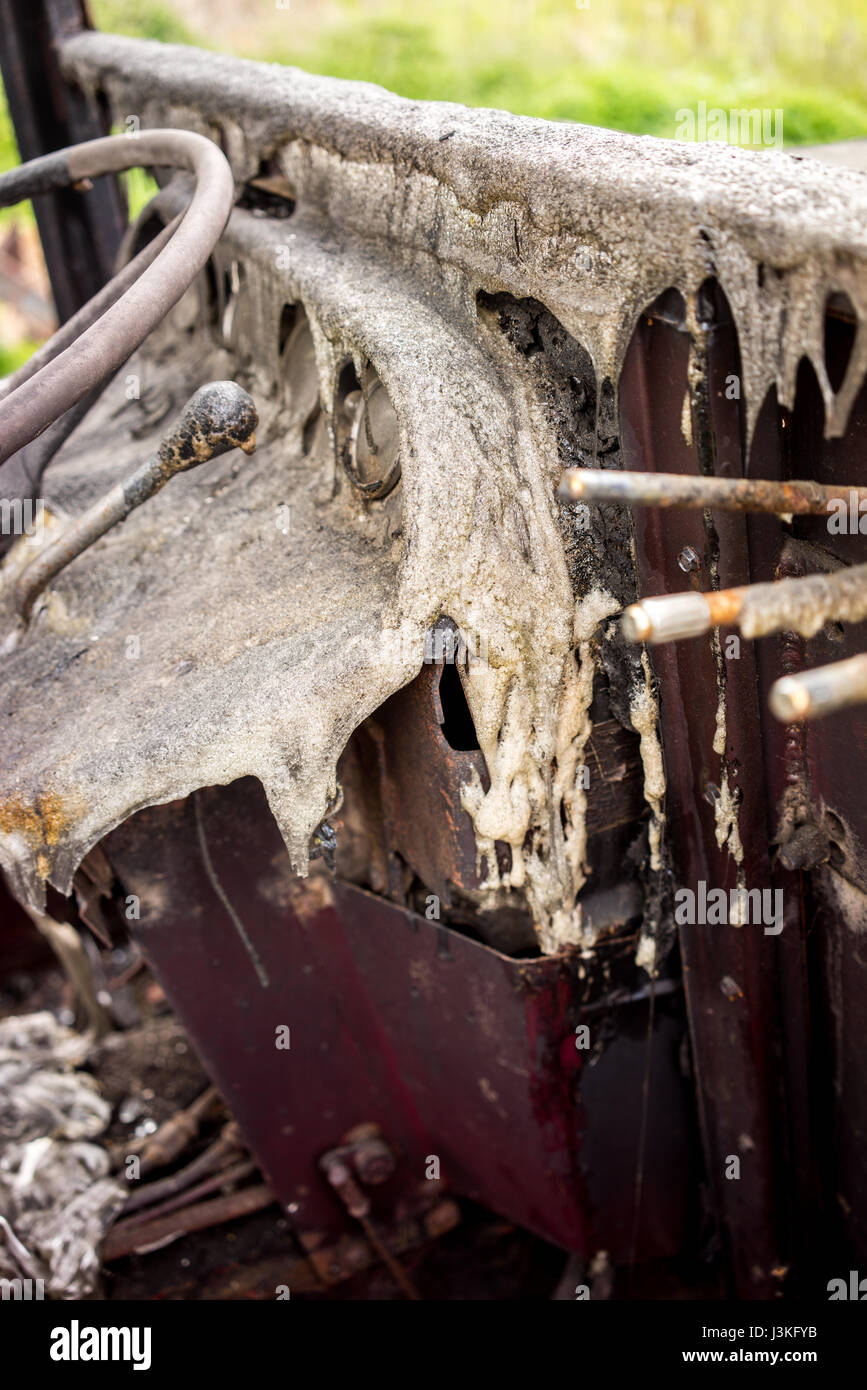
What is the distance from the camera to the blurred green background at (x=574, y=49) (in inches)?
222

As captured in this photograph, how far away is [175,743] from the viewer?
1598mm

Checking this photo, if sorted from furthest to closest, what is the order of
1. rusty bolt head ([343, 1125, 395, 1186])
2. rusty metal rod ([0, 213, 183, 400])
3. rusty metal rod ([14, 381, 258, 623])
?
rusty bolt head ([343, 1125, 395, 1186])
rusty metal rod ([0, 213, 183, 400])
rusty metal rod ([14, 381, 258, 623])

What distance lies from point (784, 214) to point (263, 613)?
90 centimetres

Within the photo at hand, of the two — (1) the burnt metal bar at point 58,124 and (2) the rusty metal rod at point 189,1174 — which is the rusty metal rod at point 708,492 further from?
(1) the burnt metal bar at point 58,124

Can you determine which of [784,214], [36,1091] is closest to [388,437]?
[784,214]

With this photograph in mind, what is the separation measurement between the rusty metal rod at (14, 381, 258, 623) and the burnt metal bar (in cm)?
201

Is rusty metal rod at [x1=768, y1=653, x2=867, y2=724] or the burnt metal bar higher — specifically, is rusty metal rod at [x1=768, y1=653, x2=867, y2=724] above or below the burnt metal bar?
below

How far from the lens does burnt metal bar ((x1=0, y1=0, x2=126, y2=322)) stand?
340cm

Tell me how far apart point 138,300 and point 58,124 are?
2.38 meters

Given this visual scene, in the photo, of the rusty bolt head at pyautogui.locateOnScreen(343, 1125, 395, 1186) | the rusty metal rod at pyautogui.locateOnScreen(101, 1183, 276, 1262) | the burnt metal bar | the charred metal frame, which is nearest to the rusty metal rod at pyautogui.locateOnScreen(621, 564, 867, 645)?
the charred metal frame

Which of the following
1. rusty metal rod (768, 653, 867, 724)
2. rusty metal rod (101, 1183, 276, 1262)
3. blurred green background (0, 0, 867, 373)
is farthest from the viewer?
blurred green background (0, 0, 867, 373)

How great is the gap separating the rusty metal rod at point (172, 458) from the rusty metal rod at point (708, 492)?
0.63m

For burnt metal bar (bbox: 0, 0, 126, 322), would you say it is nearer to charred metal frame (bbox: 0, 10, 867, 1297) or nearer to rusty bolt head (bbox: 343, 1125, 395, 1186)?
charred metal frame (bbox: 0, 10, 867, 1297)
